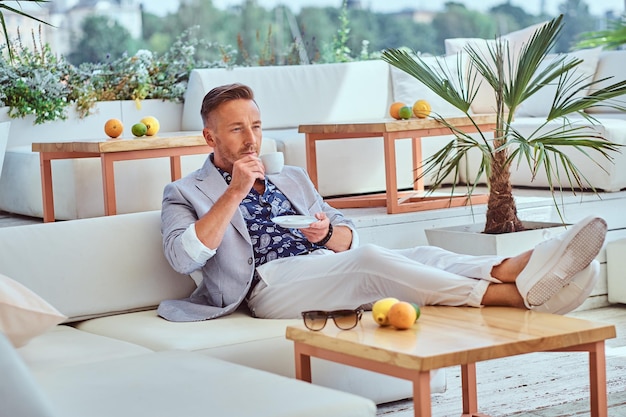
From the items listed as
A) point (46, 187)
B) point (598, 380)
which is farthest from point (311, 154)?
point (598, 380)

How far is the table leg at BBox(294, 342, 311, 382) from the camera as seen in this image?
271 cm

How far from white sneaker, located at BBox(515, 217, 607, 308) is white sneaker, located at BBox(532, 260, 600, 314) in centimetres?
2

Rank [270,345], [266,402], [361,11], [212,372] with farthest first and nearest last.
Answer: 1. [361,11]
2. [270,345]
3. [212,372]
4. [266,402]

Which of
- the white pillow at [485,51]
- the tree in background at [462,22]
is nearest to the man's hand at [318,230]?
the white pillow at [485,51]

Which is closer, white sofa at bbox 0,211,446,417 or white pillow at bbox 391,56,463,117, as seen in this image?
white sofa at bbox 0,211,446,417

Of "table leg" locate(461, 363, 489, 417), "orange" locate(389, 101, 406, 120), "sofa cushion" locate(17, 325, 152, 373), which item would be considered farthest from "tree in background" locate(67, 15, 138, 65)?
"table leg" locate(461, 363, 489, 417)

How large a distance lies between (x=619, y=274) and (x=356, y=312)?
2.61 m

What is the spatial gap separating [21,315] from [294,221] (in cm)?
97

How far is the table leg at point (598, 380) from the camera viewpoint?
2.60 meters

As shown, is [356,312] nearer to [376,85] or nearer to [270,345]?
[270,345]

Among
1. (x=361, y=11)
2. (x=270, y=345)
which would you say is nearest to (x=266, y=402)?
(x=270, y=345)

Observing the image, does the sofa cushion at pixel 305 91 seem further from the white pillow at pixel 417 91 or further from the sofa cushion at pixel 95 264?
the sofa cushion at pixel 95 264

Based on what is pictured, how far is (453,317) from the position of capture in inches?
110

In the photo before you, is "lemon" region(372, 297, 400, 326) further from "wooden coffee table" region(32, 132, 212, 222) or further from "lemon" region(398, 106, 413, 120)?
"lemon" region(398, 106, 413, 120)
